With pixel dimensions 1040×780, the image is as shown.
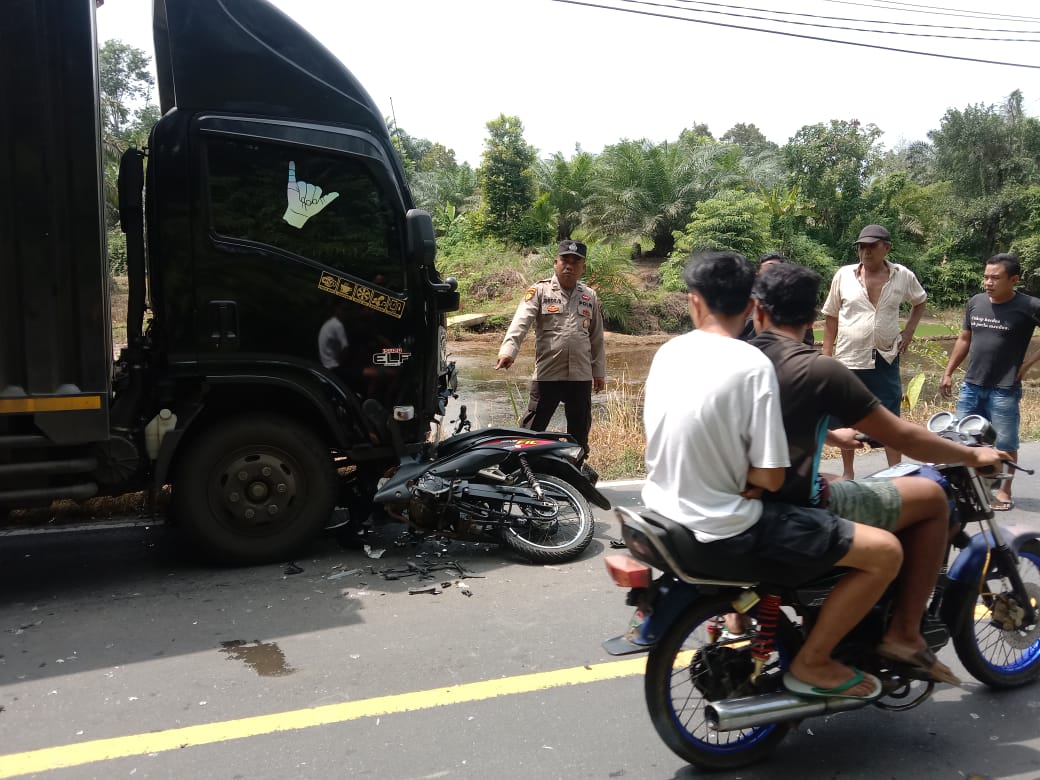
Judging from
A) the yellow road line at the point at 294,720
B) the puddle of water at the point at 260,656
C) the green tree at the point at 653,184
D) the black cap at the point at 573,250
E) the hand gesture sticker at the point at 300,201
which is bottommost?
the yellow road line at the point at 294,720

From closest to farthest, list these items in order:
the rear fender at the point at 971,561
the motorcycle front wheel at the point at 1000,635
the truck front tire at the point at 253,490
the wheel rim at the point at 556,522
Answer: the rear fender at the point at 971,561
the motorcycle front wheel at the point at 1000,635
the truck front tire at the point at 253,490
the wheel rim at the point at 556,522

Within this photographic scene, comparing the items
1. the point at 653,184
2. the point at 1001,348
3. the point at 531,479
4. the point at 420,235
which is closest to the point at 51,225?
the point at 420,235

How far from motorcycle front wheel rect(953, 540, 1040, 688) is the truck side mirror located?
3.21 meters

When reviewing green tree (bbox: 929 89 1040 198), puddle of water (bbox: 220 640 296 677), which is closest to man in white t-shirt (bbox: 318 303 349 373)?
puddle of water (bbox: 220 640 296 677)

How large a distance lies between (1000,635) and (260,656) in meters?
3.06

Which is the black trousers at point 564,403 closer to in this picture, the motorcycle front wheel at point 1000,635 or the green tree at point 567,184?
the motorcycle front wheel at point 1000,635

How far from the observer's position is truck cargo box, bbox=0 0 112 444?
389 cm

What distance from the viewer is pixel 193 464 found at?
467 cm

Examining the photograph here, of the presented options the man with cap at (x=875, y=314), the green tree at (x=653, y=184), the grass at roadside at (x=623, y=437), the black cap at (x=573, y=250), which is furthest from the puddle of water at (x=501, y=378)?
the green tree at (x=653, y=184)

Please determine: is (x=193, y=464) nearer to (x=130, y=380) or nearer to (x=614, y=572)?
(x=130, y=380)

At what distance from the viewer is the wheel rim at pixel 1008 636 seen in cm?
323

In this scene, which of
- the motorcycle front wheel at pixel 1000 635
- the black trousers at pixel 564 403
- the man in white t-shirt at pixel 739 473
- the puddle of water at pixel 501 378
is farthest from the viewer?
the puddle of water at pixel 501 378

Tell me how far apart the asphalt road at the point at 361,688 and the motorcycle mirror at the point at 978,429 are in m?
1.05

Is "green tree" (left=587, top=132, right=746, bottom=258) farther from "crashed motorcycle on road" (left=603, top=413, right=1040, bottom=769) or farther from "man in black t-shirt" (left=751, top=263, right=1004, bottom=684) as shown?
"crashed motorcycle on road" (left=603, top=413, right=1040, bottom=769)
